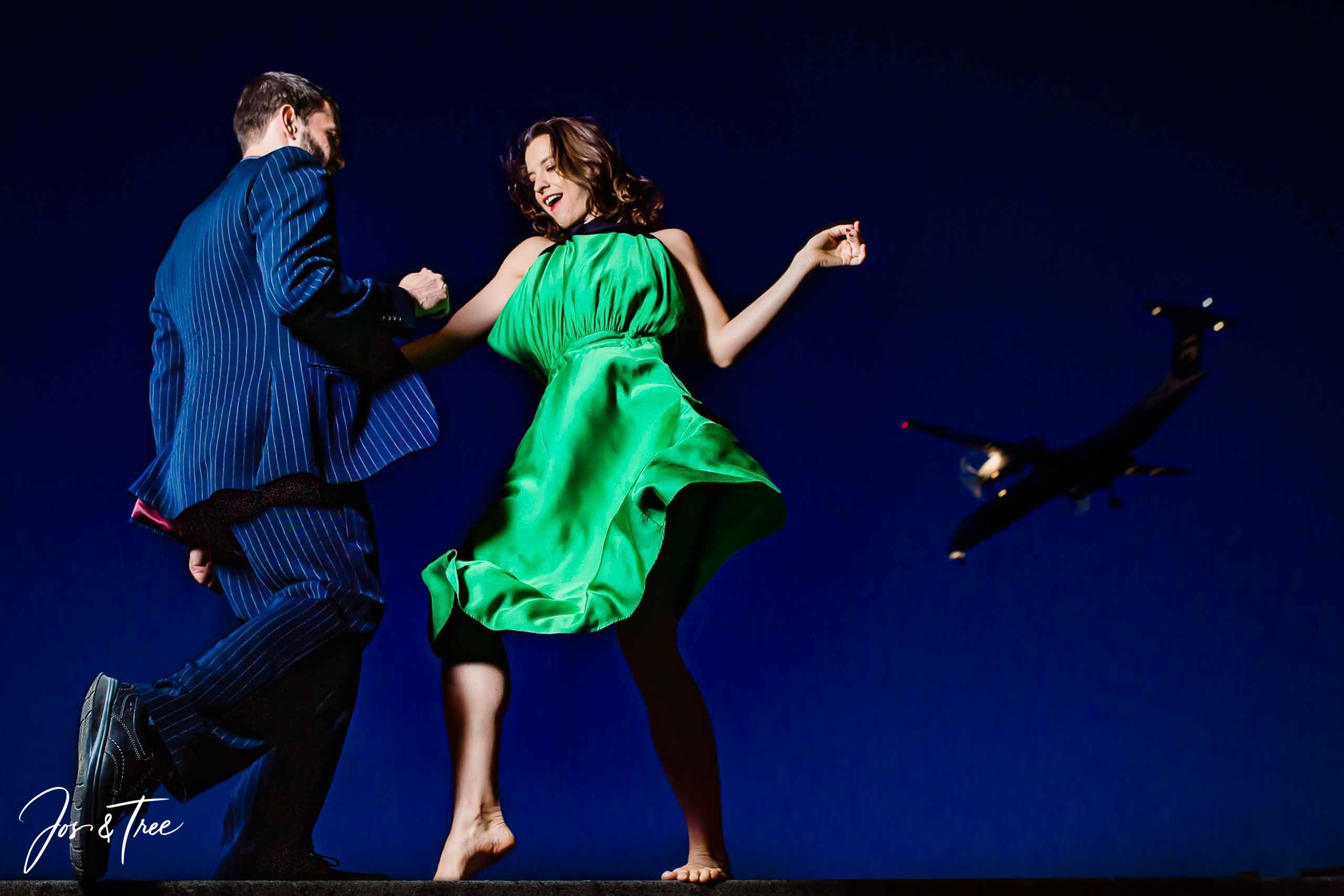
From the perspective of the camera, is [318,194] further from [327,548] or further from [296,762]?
[296,762]

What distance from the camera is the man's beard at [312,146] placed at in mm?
2305

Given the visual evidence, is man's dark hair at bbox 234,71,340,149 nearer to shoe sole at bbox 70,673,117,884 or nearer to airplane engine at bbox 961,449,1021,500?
shoe sole at bbox 70,673,117,884

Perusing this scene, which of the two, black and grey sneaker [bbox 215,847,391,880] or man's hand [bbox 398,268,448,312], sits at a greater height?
man's hand [bbox 398,268,448,312]

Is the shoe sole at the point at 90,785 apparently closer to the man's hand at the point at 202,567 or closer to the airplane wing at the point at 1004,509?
the man's hand at the point at 202,567

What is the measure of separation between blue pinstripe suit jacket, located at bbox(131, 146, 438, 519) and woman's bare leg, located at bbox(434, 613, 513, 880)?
0.33 m

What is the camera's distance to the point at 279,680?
1.93m

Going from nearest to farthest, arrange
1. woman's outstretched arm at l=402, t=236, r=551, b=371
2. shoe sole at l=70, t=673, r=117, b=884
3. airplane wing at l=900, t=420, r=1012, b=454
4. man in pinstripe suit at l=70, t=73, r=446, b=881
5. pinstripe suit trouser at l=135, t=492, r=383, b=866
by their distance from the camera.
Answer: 1. shoe sole at l=70, t=673, r=117, b=884
2. pinstripe suit trouser at l=135, t=492, r=383, b=866
3. man in pinstripe suit at l=70, t=73, r=446, b=881
4. woman's outstretched arm at l=402, t=236, r=551, b=371
5. airplane wing at l=900, t=420, r=1012, b=454

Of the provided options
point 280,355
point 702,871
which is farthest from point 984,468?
point 280,355

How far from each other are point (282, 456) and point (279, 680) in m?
0.33

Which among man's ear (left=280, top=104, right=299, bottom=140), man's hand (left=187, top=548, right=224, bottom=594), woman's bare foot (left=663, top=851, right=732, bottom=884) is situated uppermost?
man's ear (left=280, top=104, right=299, bottom=140)

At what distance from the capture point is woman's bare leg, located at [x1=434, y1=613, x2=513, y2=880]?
2105mm

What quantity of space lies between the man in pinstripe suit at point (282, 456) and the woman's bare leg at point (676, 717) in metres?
0.40

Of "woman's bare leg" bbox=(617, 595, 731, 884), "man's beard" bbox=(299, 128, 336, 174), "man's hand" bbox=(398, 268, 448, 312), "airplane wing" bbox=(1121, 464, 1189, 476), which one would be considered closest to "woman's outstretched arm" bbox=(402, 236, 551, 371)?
"man's hand" bbox=(398, 268, 448, 312)

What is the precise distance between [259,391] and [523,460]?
1.51 feet
